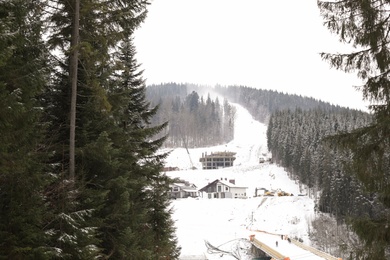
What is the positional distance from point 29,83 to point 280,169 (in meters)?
89.7

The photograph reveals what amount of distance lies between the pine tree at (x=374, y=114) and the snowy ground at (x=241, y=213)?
16892mm

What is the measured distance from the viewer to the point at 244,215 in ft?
202

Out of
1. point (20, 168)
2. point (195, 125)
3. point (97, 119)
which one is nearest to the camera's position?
point (20, 168)

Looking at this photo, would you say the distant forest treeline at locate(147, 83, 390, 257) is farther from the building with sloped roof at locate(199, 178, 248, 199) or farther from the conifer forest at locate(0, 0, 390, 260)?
the building with sloped roof at locate(199, 178, 248, 199)

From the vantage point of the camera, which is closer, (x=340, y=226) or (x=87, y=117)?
(x=87, y=117)

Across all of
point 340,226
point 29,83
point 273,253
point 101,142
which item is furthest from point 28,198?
point 340,226

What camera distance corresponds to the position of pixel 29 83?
22.2 ft

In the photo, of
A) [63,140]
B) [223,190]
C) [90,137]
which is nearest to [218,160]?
[223,190]

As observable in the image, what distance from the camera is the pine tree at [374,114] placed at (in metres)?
6.72

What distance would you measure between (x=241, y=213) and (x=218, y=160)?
46504 millimetres

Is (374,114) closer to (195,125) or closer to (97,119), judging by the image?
(97,119)

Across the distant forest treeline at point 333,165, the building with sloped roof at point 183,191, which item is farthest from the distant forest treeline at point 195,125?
the building with sloped roof at point 183,191

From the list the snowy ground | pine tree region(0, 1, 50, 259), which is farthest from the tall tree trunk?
the snowy ground

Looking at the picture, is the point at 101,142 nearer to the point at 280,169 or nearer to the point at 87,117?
the point at 87,117
